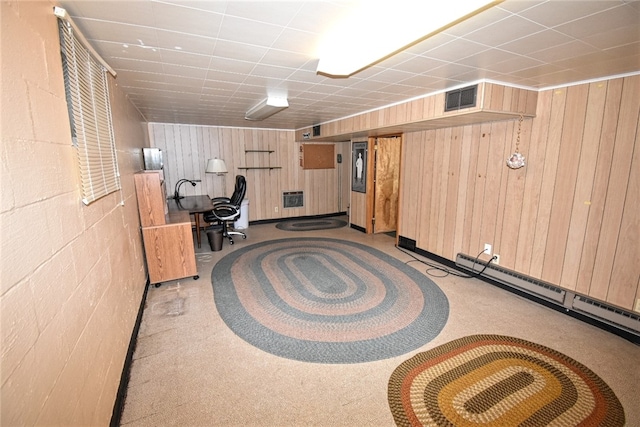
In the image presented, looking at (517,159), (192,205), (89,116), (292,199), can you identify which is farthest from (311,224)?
(89,116)

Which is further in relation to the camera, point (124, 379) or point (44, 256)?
point (124, 379)

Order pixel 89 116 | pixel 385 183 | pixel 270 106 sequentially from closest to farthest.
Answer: pixel 89 116 → pixel 270 106 → pixel 385 183

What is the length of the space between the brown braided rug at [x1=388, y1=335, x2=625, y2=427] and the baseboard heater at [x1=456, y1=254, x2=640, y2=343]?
776 mm

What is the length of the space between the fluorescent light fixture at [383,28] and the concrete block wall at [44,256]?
1.40 meters

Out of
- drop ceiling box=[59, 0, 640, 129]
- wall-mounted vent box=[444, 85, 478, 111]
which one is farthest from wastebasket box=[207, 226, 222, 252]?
wall-mounted vent box=[444, 85, 478, 111]

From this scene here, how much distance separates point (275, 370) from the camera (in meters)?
2.09

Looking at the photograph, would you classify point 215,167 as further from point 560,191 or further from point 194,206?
point 560,191

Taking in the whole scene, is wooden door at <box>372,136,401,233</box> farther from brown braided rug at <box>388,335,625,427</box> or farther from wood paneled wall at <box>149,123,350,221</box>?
brown braided rug at <box>388,335,625,427</box>

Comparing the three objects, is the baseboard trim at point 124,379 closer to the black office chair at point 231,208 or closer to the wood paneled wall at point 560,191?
the black office chair at point 231,208

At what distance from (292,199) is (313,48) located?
5.22 m

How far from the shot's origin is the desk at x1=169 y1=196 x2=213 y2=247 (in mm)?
4509

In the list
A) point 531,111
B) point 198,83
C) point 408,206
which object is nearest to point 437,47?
point 531,111

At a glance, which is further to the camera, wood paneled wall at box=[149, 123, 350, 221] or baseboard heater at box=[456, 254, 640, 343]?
wood paneled wall at box=[149, 123, 350, 221]

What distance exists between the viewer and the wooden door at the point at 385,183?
5.60m
